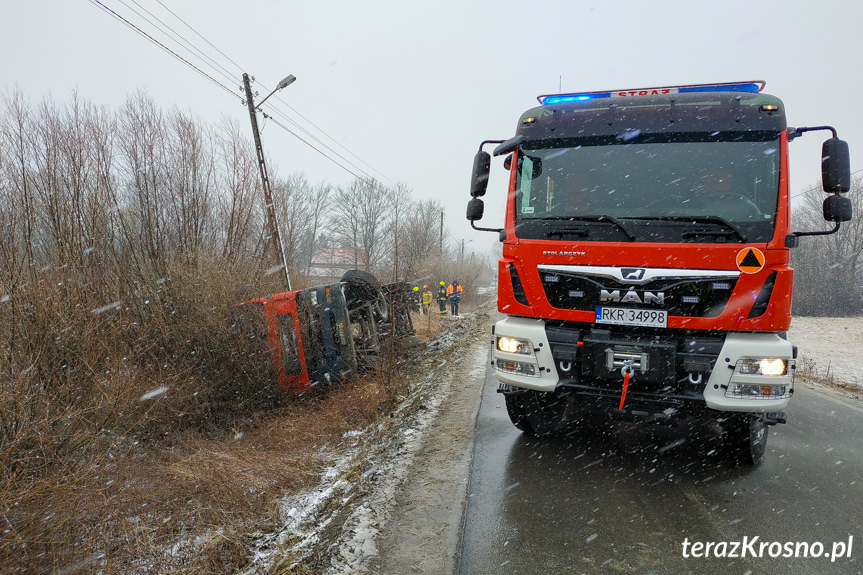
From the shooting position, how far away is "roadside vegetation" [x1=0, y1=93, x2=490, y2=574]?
3.13 meters

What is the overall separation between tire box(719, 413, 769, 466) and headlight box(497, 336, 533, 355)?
149 centimetres

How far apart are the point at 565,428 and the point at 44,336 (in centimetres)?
600

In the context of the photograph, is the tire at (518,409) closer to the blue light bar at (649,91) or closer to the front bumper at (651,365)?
the front bumper at (651,365)

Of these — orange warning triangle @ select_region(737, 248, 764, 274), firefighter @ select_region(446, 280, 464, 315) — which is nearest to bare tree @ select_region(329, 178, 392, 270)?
firefighter @ select_region(446, 280, 464, 315)

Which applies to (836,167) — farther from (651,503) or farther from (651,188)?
(651,503)

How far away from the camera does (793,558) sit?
8.95ft

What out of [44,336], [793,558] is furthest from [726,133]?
[44,336]

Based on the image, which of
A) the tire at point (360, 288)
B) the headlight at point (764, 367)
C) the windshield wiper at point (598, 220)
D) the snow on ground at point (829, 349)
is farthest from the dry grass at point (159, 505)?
the snow on ground at point (829, 349)

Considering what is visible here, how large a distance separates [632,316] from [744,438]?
137 centimetres

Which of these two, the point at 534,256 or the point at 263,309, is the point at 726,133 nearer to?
the point at 534,256

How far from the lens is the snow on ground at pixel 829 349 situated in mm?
9352

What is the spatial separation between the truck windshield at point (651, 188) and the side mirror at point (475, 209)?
21.8 inches

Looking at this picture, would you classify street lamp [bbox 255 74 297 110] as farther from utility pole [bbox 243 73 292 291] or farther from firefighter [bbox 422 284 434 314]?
firefighter [bbox 422 284 434 314]

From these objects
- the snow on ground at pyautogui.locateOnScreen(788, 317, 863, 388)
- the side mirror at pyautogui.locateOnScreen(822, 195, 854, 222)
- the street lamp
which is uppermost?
the street lamp
